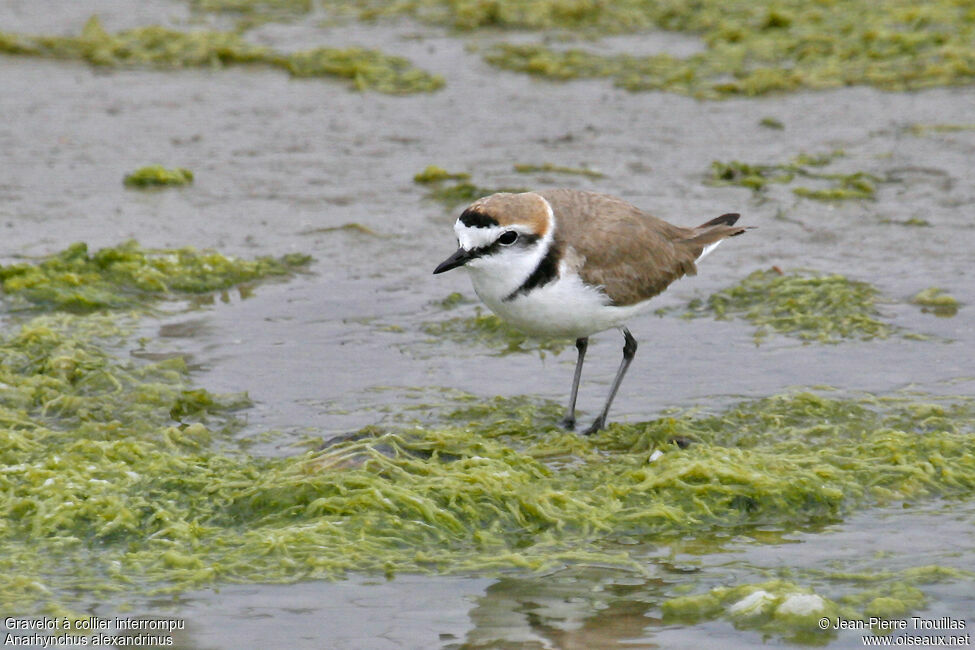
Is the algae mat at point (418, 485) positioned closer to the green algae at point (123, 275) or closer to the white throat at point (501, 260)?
the white throat at point (501, 260)

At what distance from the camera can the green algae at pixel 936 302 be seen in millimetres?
8727

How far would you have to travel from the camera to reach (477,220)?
6.82 meters

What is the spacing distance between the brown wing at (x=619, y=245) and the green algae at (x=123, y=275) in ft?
9.15

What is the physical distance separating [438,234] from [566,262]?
10.6ft

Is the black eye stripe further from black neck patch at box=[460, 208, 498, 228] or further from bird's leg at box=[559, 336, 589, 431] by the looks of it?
bird's leg at box=[559, 336, 589, 431]

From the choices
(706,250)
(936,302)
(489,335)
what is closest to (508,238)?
(706,250)

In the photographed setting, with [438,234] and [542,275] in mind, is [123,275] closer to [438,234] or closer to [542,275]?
[438,234]

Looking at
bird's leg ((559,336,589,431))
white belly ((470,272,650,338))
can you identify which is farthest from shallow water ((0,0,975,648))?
white belly ((470,272,650,338))

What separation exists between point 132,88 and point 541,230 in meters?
7.23

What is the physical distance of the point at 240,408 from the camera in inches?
297

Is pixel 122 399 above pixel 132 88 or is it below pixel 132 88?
below

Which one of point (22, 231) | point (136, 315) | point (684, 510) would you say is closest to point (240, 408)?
point (136, 315)

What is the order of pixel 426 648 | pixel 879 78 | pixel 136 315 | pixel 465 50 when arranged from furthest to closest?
pixel 465 50 → pixel 879 78 → pixel 136 315 → pixel 426 648

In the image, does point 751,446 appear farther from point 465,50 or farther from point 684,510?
point 465,50
